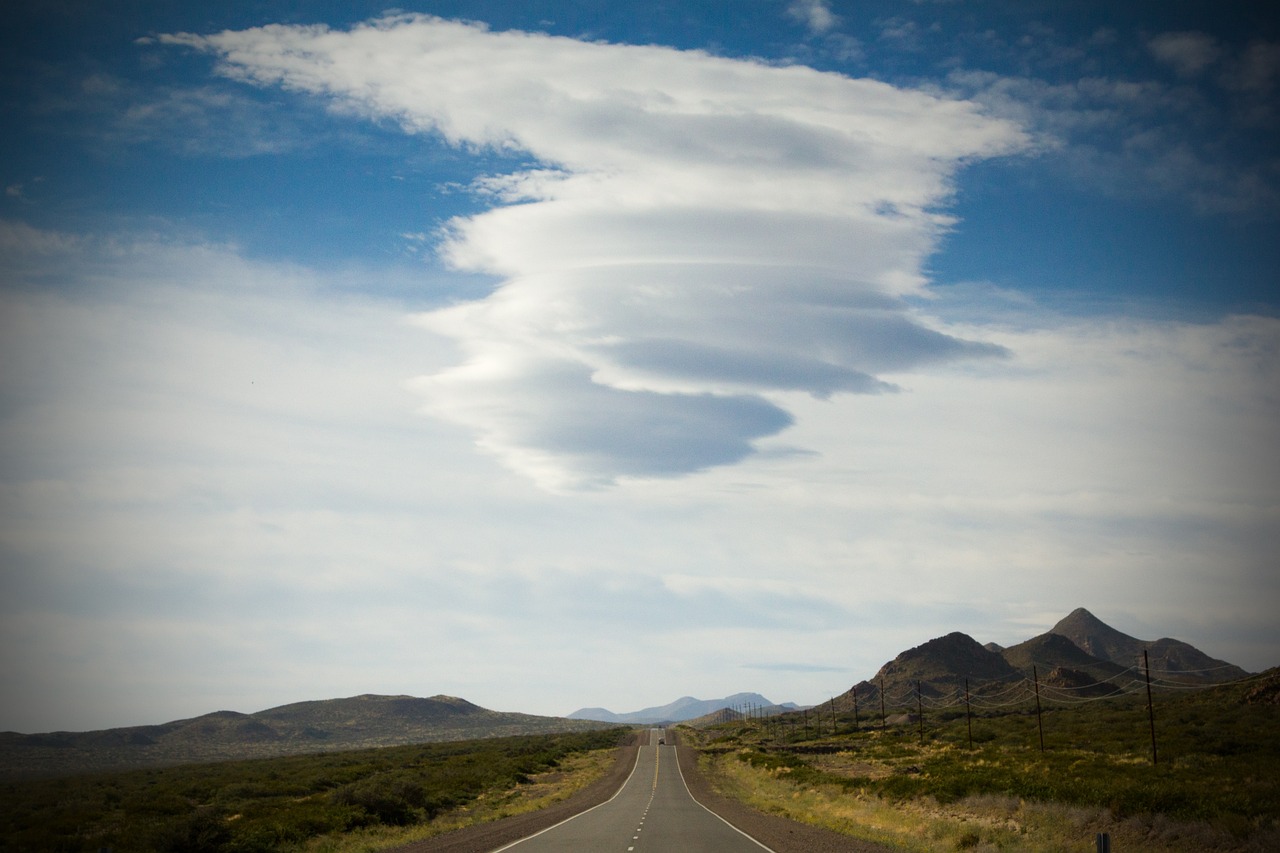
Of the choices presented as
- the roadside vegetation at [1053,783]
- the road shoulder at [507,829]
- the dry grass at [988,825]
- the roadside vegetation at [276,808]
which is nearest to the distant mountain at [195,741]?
the roadside vegetation at [276,808]

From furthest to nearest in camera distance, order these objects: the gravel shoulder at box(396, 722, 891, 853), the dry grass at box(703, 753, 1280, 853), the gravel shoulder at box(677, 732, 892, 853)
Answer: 1. the dry grass at box(703, 753, 1280, 853)
2. the gravel shoulder at box(396, 722, 891, 853)
3. the gravel shoulder at box(677, 732, 892, 853)

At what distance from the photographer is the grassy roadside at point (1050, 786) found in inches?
1013

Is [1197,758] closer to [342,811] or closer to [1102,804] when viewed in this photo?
[1102,804]

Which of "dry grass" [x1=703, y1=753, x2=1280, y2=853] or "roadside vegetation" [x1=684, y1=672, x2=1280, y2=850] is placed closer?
"dry grass" [x1=703, y1=753, x2=1280, y2=853]

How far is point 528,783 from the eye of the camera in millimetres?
57656

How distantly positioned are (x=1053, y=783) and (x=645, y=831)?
20310 millimetres

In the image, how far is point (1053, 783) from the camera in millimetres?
36562

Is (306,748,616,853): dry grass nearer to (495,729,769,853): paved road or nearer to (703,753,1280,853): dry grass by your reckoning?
(495,729,769,853): paved road

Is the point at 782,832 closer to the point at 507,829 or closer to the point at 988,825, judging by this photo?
the point at 988,825

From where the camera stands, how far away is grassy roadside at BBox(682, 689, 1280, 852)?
25734 millimetres

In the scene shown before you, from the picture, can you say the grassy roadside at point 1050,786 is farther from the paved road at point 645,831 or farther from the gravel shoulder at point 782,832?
the paved road at point 645,831

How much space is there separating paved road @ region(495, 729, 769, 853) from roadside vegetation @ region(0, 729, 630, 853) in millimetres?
5176

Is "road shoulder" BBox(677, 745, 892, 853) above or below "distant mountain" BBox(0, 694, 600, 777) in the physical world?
above

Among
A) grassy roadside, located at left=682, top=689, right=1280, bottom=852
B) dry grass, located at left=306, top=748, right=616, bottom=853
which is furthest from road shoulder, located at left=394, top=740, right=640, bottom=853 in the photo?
grassy roadside, located at left=682, top=689, right=1280, bottom=852
